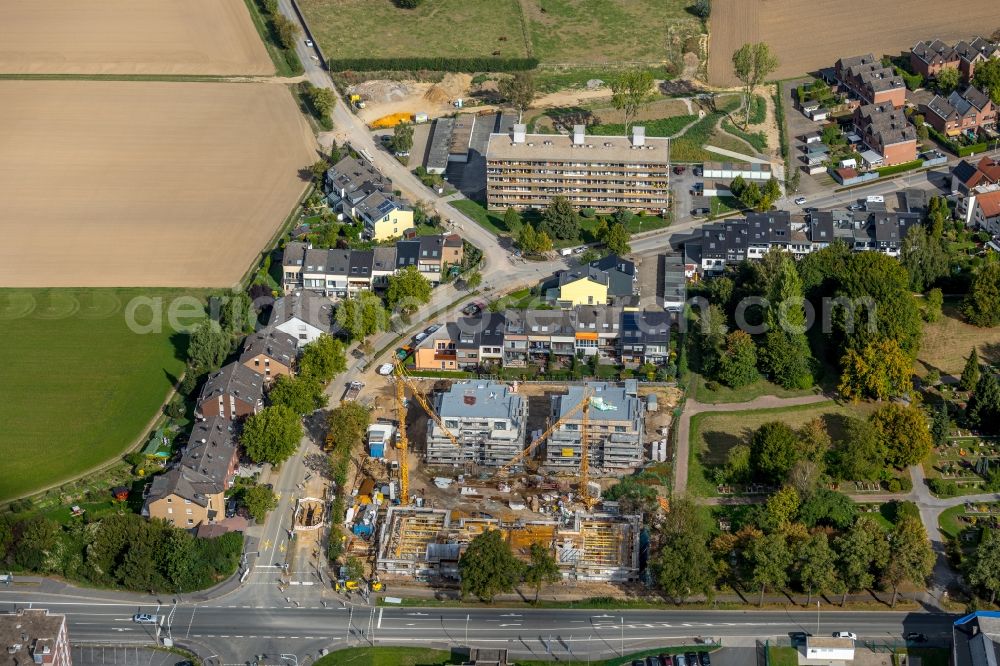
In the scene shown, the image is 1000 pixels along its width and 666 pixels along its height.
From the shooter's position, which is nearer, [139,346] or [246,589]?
[246,589]

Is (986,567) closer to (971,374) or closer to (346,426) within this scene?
(971,374)

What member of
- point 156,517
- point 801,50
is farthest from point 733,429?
point 801,50

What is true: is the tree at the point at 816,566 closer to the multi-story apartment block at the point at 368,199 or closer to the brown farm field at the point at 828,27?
the multi-story apartment block at the point at 368,199

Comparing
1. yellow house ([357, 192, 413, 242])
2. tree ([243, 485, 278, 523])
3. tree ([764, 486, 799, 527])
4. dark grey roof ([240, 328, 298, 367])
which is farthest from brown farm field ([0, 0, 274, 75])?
tree ([764, 486, 799, 527])

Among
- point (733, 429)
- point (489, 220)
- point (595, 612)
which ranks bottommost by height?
point (595, 612)

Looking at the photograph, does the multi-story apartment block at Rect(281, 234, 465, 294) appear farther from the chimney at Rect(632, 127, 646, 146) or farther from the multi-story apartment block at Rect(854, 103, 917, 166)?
the multi-story apartment block at Rect(854, 103, 917, 166)

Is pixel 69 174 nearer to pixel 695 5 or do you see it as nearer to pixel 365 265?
pixel 365 265
